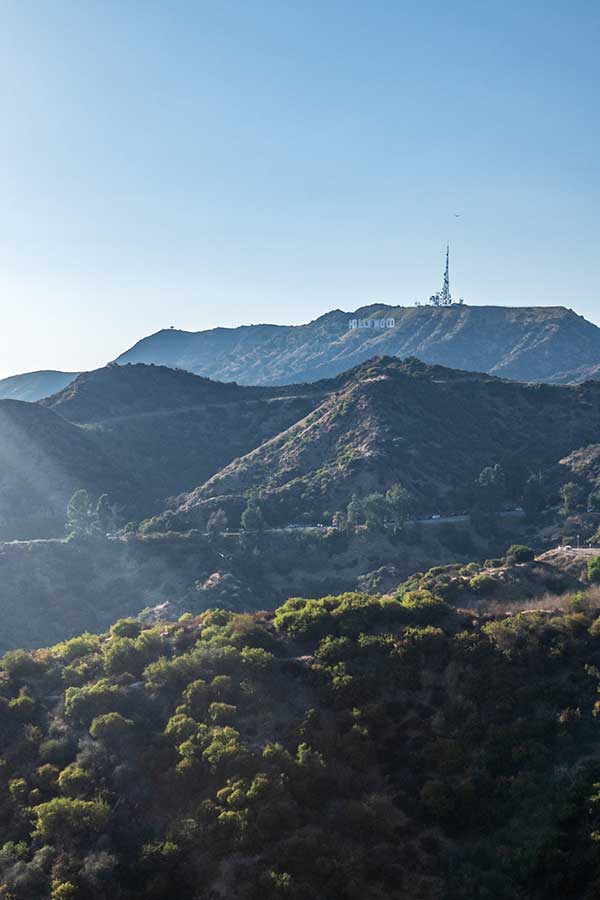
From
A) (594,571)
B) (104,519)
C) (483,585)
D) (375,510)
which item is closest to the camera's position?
(483,585)

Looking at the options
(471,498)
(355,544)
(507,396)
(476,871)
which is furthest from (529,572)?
(507,396)

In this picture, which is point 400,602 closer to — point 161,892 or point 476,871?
point 476,871

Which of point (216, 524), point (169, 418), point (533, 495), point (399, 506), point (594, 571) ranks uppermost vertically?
point (169, 418)

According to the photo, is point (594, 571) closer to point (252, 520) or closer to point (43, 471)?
point (252, 520)

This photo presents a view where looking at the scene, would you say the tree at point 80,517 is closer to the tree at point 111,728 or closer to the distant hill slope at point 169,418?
the distant hill slope at point 169,418

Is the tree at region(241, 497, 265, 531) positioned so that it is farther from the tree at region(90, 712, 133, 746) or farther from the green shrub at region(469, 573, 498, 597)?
the tree at region(90, 712, 133, 746)

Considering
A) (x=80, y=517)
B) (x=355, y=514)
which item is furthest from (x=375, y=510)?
(x=80, y=517)

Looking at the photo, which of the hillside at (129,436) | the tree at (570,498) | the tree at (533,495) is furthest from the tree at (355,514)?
the hillside at (129,436)
